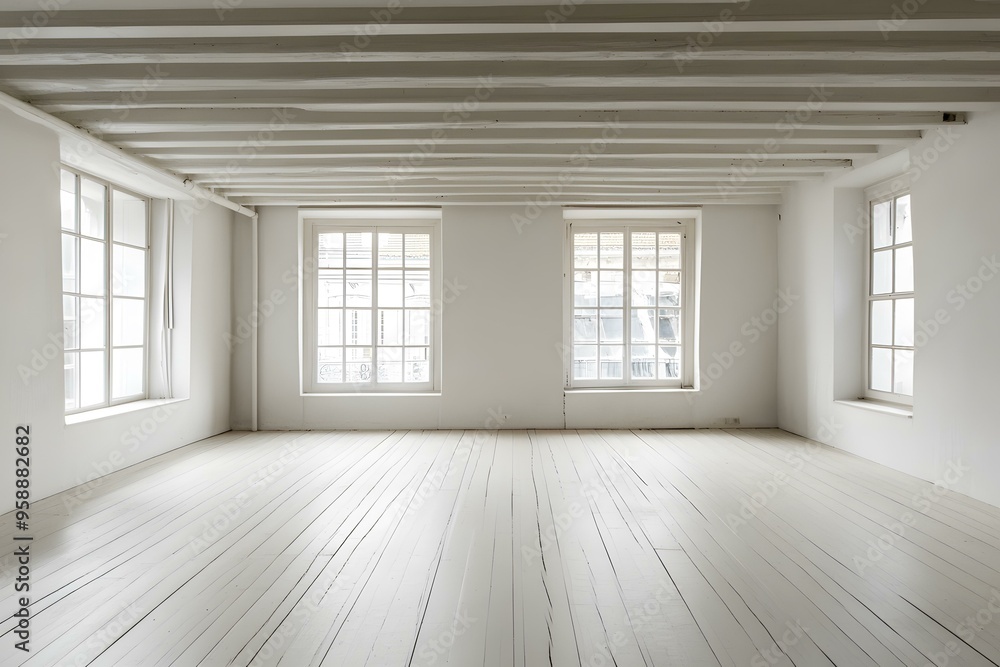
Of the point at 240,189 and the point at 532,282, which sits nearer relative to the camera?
the point at 240,189

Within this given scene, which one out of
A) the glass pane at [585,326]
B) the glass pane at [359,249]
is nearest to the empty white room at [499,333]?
the glass pane at [359,249]

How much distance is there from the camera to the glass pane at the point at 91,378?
4980 mm

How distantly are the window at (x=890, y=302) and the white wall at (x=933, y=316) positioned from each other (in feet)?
0.45

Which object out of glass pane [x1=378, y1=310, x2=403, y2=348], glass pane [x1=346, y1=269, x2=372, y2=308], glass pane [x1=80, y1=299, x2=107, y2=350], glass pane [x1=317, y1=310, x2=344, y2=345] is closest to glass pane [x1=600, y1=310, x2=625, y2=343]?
glass pane [x1=378, y1=310, x2=403, y2=348]

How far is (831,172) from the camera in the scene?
5.70 metres

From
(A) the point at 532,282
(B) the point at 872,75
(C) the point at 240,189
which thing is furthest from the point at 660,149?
(C) the point at 240,189

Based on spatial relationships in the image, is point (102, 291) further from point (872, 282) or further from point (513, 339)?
point (872, 282)

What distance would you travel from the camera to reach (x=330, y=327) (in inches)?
286

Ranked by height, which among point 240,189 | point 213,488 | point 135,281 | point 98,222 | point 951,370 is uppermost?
point 240,189

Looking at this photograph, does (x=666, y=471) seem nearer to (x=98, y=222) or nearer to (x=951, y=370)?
(x=951, y=370)

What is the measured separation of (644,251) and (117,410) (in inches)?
223

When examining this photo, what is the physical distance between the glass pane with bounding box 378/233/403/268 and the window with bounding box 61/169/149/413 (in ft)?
7.98

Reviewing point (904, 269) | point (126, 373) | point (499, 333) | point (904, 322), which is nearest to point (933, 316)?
point (904, 322)

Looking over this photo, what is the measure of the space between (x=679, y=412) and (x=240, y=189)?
5.34 metres
